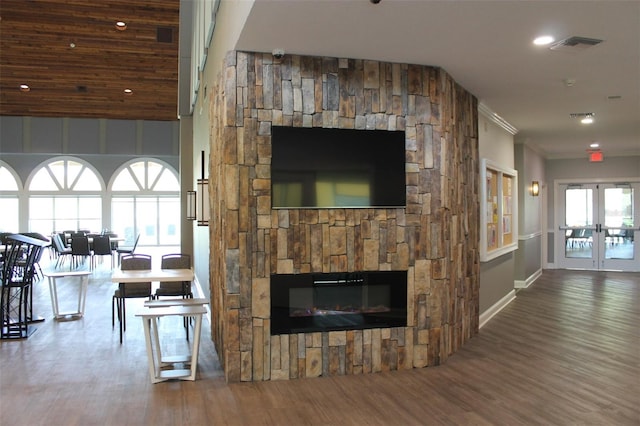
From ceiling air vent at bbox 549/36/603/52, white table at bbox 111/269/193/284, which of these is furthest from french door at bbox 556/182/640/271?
white table at bbox 111/269/193/284

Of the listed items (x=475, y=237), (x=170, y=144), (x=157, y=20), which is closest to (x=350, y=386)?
(x=475, y=237)

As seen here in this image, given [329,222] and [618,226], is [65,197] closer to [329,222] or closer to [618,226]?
[329,222]

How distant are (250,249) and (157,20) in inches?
313

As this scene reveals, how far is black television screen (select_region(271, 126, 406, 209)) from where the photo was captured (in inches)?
180

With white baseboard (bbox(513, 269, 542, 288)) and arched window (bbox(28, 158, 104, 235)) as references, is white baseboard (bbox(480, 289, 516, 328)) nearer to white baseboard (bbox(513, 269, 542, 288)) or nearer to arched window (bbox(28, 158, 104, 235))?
white baseboard (bbox(513, 269, 542, 288))

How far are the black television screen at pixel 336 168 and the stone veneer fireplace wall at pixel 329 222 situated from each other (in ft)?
→ 0.23

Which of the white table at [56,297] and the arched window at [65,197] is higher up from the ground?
the arched window at [65,197]

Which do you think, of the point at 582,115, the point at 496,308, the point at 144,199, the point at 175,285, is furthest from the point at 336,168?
the point at 144,199

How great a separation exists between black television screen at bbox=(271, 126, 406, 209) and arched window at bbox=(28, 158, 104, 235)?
13.7m

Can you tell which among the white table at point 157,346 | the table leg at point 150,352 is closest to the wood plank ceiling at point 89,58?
the white table at point 157,346

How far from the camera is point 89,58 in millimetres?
12000

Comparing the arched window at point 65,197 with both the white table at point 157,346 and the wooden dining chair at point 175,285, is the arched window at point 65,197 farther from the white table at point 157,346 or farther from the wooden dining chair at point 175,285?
the white table at point 157,346

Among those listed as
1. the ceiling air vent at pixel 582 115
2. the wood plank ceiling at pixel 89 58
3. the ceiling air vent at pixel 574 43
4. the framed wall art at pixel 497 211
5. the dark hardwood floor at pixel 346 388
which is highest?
the wood plank ceiling at pixel 89 58

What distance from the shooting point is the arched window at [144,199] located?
666 inches
